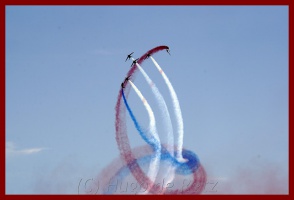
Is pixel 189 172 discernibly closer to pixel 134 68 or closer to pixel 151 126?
pixel 151 126

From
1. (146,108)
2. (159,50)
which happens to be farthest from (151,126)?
(159,50)

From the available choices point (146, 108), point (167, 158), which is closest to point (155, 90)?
point (146, 108)

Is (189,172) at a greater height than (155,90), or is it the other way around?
(155,90)

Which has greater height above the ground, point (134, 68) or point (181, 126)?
point (134, 68)

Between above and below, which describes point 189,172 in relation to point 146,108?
below

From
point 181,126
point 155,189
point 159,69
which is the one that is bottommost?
point 155,189

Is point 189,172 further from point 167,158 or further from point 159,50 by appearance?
point 159,50
